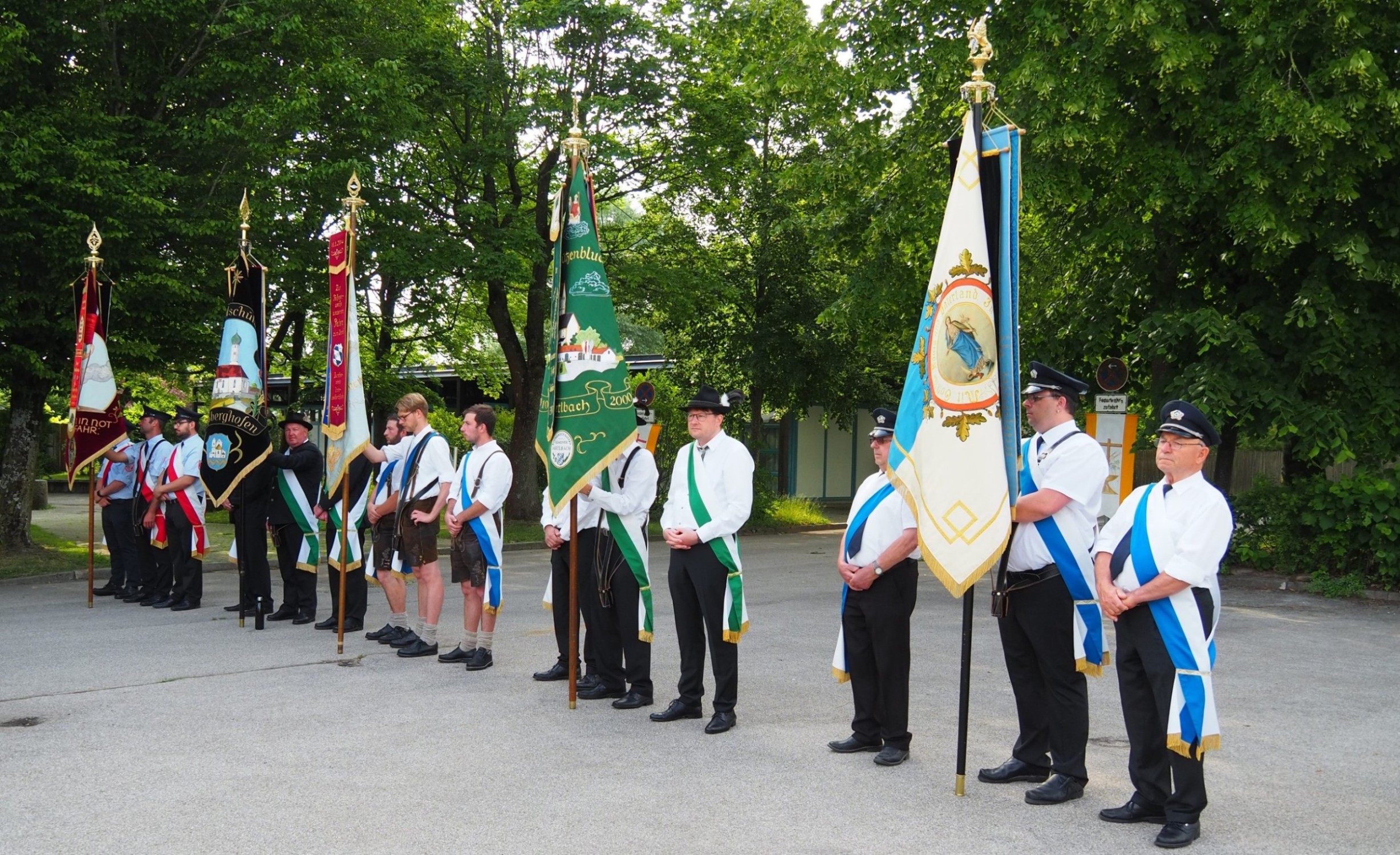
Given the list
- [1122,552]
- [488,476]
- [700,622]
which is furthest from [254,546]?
[1122,552]

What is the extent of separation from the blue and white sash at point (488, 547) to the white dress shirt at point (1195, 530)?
502 cm

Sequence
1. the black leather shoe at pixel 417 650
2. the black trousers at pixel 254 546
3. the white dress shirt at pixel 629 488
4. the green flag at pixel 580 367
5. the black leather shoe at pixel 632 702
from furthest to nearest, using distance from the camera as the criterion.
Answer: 1. the black trousers at pixel 254 546
2. the black leather shoe at pixel 417 650
3. the white dress shirt at pixel 629 488
4. the green flag at pixel 580 367
5. the black leather shoe at pixel 632 702

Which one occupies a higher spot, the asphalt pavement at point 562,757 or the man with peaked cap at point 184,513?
the man with peaked cap at point 184,513

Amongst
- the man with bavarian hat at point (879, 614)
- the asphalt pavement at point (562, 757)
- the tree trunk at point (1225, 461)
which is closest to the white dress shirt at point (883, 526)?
the man with bavarian hat at point (879, 614)

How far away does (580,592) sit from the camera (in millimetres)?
8359

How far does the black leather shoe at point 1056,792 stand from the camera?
564cm

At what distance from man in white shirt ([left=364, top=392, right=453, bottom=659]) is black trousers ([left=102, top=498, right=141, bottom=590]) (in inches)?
204

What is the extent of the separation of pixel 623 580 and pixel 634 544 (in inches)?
10.7

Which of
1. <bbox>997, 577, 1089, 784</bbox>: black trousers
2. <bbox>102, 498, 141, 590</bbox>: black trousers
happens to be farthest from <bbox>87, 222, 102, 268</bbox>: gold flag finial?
<bbox>997, 577, 1089, 784</bbox>: black trousers

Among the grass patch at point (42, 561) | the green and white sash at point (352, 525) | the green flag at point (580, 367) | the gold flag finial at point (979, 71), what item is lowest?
the grass patch at point (42, 561)

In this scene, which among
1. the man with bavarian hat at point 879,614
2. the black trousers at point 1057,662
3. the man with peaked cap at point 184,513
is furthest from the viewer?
the man with peaked cap at point 184,513

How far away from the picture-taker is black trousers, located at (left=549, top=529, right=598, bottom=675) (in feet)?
26.9

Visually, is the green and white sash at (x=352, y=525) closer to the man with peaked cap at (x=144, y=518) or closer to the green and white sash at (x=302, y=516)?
the green and white sash at (x=302, y=516)

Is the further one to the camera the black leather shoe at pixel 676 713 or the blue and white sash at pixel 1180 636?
the black leather shoe at pixel 676 713
